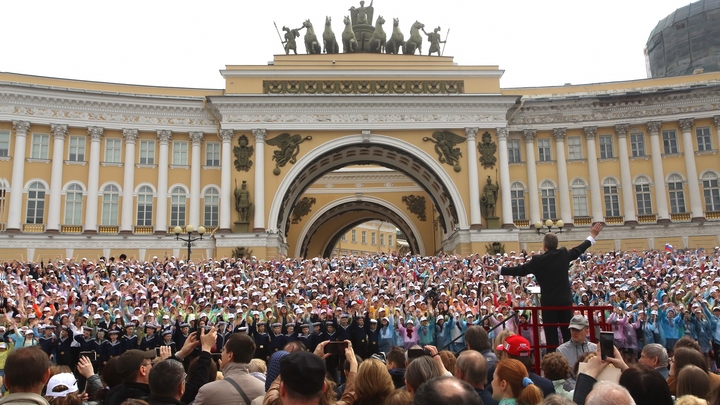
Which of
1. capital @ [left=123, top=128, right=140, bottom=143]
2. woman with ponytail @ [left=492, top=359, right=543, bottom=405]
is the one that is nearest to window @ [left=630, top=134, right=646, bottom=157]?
capital @ [left=123, top=128, right=140, bottom=143]

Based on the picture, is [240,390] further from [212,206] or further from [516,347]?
[212,206]

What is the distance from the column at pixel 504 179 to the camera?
121 feet

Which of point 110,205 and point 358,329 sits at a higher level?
point 110,205

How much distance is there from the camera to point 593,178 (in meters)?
38.8

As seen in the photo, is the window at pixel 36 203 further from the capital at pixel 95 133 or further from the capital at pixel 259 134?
the capital at pixel 259 134

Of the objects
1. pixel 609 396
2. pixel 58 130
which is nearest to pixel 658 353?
pixel 609 396

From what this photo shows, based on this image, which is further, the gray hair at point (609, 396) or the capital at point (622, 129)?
the capital at point (622, 129)

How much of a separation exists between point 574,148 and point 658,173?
5.10m

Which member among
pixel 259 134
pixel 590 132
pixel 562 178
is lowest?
pixel 562 178

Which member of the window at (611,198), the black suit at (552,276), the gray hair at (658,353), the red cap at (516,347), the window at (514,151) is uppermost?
the window at (514,151)

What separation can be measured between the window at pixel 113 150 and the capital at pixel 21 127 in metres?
4.24

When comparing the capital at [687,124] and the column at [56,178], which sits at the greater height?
the capital at [687,124]

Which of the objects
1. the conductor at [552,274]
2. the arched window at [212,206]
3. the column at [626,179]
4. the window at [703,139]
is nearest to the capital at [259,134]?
the arched window at [212,206]

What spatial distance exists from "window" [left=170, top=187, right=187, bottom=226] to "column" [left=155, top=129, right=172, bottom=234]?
0.48 m
